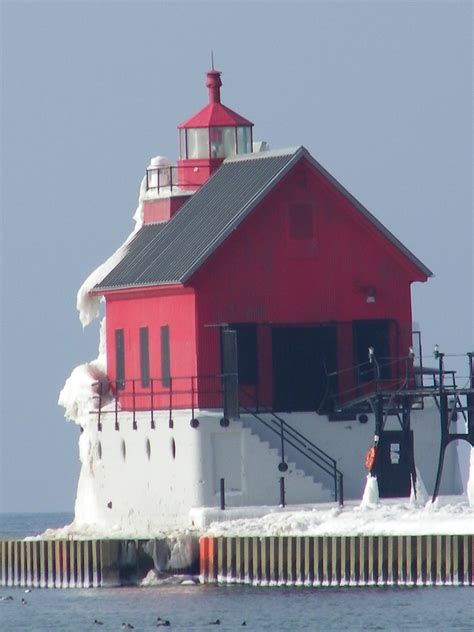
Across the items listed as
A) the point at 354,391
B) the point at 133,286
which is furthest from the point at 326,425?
the point at 133,286

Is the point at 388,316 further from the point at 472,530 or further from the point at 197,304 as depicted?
Answer: the point at 472,530

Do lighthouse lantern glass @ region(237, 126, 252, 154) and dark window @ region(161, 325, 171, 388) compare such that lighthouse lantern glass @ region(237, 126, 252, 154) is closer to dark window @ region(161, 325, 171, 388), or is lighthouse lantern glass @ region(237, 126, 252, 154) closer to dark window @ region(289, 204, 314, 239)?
dark window @ region(289, 204, 314, 239)

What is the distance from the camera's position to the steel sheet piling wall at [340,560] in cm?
6675

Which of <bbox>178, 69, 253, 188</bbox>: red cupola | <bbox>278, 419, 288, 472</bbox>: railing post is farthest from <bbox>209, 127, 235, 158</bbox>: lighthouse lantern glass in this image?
<bbox>278, 419, 288, 472</bbox>: railing post

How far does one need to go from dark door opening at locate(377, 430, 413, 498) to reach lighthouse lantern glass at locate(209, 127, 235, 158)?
9651mm

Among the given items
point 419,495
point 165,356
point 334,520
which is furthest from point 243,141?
point 334,520

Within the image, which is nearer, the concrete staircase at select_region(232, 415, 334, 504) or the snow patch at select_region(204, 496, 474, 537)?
the snow patch at select_region(204, 496, 474, 537)

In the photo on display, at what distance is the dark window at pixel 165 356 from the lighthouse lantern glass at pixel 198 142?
20.7 feet

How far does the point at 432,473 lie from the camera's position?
253 ft

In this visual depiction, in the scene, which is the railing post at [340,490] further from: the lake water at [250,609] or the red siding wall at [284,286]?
the lake water at [250,609]

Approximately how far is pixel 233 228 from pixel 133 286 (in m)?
3.69

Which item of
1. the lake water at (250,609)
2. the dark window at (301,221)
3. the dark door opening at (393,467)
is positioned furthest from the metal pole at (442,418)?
the lake water at (250,609)

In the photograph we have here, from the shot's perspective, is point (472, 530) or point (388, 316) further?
point (388, 316)

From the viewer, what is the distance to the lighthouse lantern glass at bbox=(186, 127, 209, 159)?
81.4 metres
